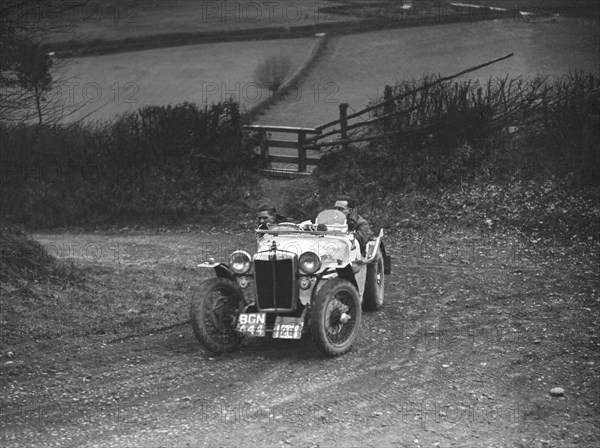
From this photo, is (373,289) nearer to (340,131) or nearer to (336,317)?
(336,317)

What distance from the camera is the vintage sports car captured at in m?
10.5

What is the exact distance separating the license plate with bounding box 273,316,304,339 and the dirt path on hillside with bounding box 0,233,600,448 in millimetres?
335

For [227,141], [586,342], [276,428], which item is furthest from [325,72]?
[276,428]

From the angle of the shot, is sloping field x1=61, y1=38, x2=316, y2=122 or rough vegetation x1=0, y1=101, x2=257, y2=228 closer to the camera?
rough vegetation x1=0, y1=101, x2=257, y2=228

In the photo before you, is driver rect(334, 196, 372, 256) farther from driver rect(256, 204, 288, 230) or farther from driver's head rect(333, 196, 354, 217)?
driver rect(256, 204, 288, 230)

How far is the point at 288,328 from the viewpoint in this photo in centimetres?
1041

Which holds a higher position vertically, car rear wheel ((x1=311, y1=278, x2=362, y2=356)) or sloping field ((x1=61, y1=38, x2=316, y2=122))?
sloping field ((x1=61, y1=38, x2=316, y2=122))

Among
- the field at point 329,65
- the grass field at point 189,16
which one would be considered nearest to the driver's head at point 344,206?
the field at point 329,65

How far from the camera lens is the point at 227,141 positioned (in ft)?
75.6

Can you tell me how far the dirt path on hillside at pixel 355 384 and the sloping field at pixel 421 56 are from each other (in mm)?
9785

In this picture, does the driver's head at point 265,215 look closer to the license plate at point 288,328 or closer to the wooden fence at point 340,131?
the license plate at point 288,328

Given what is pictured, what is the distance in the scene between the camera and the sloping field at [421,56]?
21766mm

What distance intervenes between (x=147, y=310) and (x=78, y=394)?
364cm

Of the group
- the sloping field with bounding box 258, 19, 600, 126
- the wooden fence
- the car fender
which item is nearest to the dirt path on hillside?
the car fender
